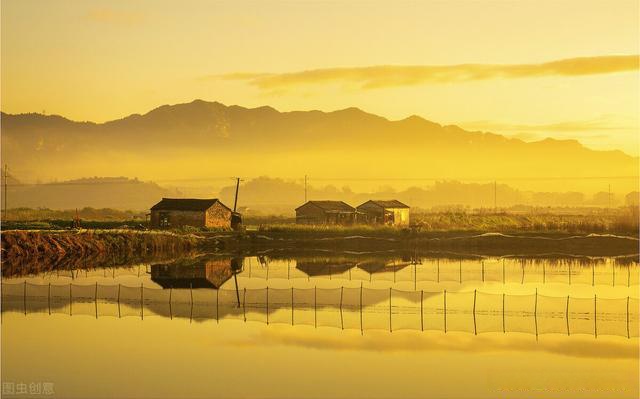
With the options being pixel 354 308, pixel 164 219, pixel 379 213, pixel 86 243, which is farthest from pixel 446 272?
pixel 379 213

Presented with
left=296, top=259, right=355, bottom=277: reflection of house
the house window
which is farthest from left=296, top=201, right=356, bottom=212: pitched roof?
left=296, top=259, right=355, bottom=277: reflection of house

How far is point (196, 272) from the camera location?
55938 mm

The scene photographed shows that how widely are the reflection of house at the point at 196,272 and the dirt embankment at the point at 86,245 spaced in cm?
705

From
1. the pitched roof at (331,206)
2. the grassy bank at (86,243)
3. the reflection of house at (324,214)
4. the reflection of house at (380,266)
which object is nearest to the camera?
the reflection of house at (380,266)

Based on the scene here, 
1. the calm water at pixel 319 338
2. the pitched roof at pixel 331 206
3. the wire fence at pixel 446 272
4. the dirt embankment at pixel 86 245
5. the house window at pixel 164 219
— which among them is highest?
the pitched roof at pixel 331 206

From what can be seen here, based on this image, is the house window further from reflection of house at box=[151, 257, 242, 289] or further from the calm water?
the calm water

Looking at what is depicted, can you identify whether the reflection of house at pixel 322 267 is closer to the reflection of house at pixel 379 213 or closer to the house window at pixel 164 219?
the house window at pixel 164 219

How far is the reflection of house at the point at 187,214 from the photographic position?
91.8 meters

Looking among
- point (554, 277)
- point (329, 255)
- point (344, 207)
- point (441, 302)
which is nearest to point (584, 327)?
point (441, 302)

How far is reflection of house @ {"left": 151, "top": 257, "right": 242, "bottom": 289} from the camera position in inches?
1949

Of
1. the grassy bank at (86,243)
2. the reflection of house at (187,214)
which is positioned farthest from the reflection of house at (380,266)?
the reflection of house at (187,214)

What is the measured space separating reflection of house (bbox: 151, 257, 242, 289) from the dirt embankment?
705cm

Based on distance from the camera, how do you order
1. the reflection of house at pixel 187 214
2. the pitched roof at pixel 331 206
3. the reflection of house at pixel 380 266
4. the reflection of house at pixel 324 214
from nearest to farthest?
the reflection of house at pixel 380 266, the reflection of house at pixel 187 214, the reflection of house at pixel 324 214, the pitched roof at pixel 331 206

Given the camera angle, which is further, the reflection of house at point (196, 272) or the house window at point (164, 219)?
the house window at point (164, 219)
